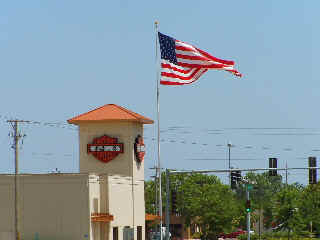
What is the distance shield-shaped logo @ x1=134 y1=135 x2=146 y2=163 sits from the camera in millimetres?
68188

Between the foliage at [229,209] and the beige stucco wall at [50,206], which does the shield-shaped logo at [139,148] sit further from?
the foliage at [229,209]

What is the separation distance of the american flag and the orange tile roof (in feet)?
72.8

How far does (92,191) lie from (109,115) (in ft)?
27.1

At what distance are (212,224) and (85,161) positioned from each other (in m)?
48.4

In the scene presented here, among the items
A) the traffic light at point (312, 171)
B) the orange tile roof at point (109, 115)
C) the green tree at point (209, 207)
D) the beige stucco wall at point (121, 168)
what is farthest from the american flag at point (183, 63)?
the green tree at point (209, 207)

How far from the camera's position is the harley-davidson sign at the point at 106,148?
67.3m

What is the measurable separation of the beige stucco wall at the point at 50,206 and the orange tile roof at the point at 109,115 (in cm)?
722

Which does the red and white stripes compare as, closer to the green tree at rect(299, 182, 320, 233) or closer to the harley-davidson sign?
the harley-davidson sign

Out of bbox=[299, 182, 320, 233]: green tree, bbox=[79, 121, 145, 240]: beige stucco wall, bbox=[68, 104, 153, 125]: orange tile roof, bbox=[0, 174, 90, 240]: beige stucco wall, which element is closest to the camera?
bbox=[0, 174, 90, 240]: beige stucco wall

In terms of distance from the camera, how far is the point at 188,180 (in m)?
131

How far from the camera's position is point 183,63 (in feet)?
146

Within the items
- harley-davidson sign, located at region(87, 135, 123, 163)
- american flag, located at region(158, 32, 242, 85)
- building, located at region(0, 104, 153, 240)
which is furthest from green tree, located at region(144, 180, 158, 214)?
american flag, located at region(158, 32, 242, 85)

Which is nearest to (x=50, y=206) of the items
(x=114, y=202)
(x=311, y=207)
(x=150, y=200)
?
(x=114, y=202)

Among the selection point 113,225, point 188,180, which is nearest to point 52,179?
point 113,225
